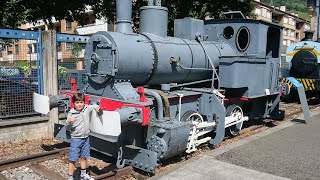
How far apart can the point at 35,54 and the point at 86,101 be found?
2864mm

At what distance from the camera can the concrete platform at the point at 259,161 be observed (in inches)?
199

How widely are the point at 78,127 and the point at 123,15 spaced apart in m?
2.54

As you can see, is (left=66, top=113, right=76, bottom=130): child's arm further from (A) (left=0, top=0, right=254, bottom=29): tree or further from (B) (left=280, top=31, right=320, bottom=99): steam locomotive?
(B) (left=280, top=31, right=320, bottom=99): steam locomotive

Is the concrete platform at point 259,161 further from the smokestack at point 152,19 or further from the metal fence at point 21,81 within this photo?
the metal fence at point 21,81

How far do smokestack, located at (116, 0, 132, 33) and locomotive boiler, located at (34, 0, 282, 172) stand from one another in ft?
0.06

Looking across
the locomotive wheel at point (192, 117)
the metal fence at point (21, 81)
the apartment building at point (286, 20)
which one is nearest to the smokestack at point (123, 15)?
the locomotive wheel at point (192, 117)

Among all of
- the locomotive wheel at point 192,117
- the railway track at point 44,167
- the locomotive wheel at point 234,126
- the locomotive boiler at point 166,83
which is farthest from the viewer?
the locomotive wheel at point 234,126

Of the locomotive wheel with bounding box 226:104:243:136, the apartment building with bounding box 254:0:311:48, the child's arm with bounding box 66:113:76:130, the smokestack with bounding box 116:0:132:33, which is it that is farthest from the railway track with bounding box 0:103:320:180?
the apartment building with bounding box 254:0:311:48

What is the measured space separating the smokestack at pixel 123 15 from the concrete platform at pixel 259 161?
8.75ft

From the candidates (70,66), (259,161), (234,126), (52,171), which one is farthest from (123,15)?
(234,126)

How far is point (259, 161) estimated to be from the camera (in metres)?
5.76

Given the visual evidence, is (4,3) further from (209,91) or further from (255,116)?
(255,116)

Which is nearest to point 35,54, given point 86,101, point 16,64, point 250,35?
point 16,64

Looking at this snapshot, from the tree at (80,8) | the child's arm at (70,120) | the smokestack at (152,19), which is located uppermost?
the tree at (80,8)
